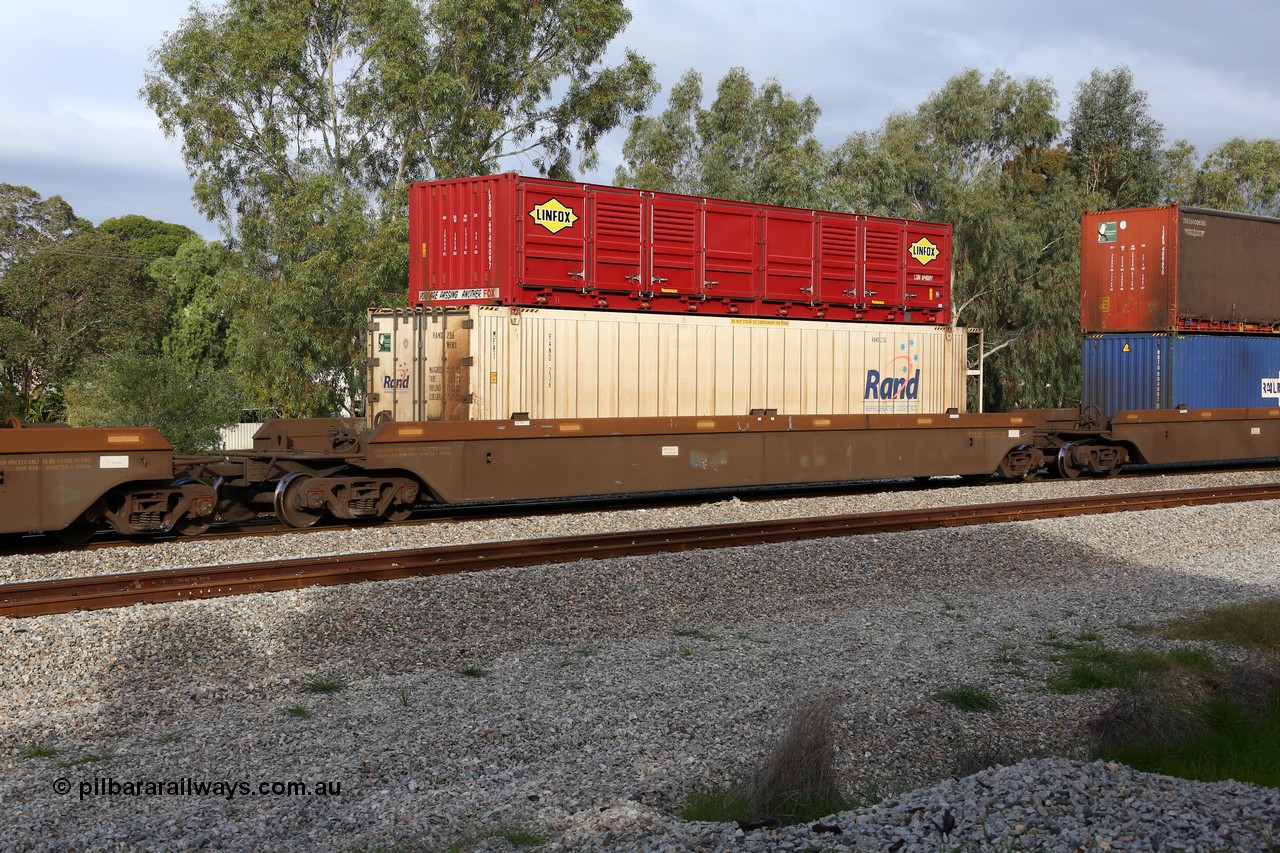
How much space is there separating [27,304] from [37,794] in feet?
136

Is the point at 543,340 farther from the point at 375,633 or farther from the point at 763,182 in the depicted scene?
the point at 763,182

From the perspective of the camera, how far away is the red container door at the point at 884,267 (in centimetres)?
1831

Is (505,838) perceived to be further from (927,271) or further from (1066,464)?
(1066,464)

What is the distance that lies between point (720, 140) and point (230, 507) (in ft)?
114

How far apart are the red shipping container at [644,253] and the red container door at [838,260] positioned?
17 millimetres

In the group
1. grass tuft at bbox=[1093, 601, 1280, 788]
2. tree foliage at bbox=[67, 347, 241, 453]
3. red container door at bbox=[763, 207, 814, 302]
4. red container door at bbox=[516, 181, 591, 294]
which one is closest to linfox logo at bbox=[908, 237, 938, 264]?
red container door at bbox=[763, 207, 814, 302]

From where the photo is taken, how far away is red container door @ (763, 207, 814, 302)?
1726 cm

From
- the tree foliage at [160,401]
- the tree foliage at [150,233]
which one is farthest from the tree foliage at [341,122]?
the tree foliage at [150,233]

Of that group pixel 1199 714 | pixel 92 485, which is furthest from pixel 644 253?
pixel 1199 714

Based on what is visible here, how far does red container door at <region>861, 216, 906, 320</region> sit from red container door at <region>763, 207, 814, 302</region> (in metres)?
1.21

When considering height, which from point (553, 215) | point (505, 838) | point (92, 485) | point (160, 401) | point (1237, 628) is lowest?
point (505, 838)

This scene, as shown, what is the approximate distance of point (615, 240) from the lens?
52.1 ft

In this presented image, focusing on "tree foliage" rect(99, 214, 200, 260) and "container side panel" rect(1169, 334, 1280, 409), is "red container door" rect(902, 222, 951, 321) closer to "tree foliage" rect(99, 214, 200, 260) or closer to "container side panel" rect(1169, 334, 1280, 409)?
"container side panel" rect(1169, 334, 1280, 409)

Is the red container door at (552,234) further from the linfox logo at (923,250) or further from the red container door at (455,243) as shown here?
the linfox logo at (923,250)
